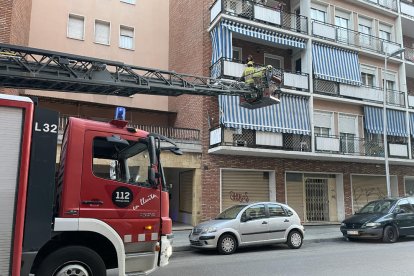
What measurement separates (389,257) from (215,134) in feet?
28.4

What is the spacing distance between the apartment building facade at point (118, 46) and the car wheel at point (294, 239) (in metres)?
5.86

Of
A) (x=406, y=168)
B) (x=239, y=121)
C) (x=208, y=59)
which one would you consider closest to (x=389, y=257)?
(x=239, y=121)

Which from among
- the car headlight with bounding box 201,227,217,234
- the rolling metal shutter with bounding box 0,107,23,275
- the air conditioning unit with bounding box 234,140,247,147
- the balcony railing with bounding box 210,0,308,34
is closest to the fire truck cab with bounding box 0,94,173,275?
the rolling metal shutter with bounding box 0,107,23,275

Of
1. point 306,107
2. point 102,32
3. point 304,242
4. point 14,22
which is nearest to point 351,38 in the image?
point 306,107

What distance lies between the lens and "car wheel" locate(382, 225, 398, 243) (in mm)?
13484

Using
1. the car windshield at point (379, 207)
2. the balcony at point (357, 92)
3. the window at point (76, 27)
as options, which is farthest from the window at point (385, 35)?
the window at point (76, 27)

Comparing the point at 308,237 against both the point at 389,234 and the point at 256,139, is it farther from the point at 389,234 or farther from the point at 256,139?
the point at 256,139

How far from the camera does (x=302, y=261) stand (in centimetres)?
971

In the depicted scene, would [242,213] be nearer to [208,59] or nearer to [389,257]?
[389,257]

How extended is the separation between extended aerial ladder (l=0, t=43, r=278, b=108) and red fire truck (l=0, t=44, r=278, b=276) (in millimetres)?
29

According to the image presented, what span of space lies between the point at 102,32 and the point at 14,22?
223 inches

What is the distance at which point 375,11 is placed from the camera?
22.9m

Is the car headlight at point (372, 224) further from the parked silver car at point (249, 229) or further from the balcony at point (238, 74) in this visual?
the balcony at point (238, 74)

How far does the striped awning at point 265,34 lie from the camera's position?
1759cm
